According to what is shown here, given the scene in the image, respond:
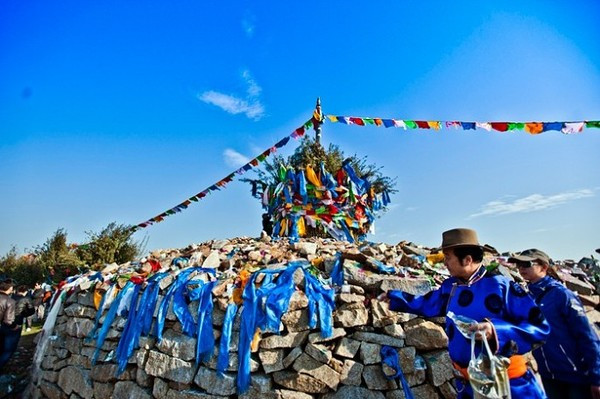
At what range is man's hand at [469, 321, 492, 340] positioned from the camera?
90.4 inches

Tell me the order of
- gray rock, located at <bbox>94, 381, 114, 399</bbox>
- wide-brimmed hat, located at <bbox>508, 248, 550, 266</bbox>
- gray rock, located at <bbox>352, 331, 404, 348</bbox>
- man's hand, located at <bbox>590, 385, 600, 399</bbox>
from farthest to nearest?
1. gray rock, located at <bbox>94, 381, 114, 399</bbox>
2. gray rock, located at <bbox>352, 331, 404, 348</bbox>
3. wide-brimmed hat, located at <bbox>508, 248, 550, 266</bbox>
4. man's hand, located at <bbox>590, 385, 600, 399</bbox>

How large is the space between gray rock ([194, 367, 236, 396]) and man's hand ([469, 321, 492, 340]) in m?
2.92

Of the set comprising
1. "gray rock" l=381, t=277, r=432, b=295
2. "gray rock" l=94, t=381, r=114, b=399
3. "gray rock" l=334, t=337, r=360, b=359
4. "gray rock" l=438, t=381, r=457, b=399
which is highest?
"gray rock" l=381, t=277, r=432, b=295

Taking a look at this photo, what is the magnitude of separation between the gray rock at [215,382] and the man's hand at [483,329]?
Answer: 2.92 metres

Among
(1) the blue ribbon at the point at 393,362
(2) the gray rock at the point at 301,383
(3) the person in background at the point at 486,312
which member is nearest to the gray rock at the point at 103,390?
(2) the gray rock at the point at 301,383

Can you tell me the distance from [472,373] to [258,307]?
2544 millimetres

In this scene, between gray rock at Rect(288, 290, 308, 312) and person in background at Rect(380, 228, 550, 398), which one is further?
gray rock at Rect(288, 290, 308, 312)

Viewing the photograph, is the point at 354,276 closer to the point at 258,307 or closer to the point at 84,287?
the point at 258,307

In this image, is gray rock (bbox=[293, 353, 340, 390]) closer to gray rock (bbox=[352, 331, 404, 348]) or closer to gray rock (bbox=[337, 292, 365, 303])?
gray rock (bbox=[352, 331, 404, 348])

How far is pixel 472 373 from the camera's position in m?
2.29

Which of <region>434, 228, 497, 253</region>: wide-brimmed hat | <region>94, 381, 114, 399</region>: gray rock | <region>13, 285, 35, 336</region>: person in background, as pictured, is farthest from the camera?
<region>13, 285, 35, 336</region>: person in background

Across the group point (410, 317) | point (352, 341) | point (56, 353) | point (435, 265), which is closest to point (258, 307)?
point (352, 341)

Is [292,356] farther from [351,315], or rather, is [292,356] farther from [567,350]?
[567,350]

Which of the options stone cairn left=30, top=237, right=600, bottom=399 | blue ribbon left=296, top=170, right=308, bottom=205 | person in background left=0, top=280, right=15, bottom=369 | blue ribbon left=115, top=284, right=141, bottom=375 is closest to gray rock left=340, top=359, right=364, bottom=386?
stone cairn left=30, top=237, right=600, bottom=399
